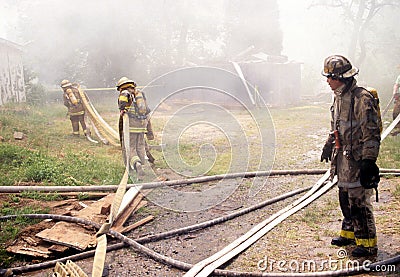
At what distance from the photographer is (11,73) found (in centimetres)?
1873

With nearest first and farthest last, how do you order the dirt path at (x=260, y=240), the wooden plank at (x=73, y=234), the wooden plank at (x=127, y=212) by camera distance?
the dirt path at (x=260, y=240) → the wooden plank at (x=73, y=234) → the wooden plank at (x=127, y=212)

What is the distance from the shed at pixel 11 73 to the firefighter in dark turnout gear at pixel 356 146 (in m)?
16.2

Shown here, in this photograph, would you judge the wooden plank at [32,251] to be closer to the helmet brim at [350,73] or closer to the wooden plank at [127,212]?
the wooden plank at [127,212]

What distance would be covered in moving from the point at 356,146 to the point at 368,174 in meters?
0.34

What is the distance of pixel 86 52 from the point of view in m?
29.0

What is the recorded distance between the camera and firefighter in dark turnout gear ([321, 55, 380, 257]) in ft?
12.0

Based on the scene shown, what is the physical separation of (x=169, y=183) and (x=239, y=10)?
30.8 m

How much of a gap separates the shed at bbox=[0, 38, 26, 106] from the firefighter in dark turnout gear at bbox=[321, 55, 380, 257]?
53.3ft

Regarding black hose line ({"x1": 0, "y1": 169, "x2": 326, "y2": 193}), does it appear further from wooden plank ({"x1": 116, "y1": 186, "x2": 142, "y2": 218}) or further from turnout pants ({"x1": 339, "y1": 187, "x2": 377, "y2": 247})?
turnout pants ({"x1": 339, "y1": 187, "x2": 377, "y2": 247})

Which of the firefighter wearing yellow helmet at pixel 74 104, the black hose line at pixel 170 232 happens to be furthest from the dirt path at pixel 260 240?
the firefighter wearing yellow helmet at pixel 74 104

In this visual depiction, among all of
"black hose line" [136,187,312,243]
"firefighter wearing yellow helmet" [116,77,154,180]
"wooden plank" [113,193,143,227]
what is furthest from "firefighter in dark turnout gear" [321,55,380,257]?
"firefighter wearing yellow helmet" [116,77,154,180]

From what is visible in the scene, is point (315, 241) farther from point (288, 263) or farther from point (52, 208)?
point (52, 208)

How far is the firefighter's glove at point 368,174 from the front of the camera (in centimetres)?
363

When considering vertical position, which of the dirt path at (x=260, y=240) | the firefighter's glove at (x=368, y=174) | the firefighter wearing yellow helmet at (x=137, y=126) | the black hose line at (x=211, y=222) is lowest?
the dirt path at (x=260, y=240)
